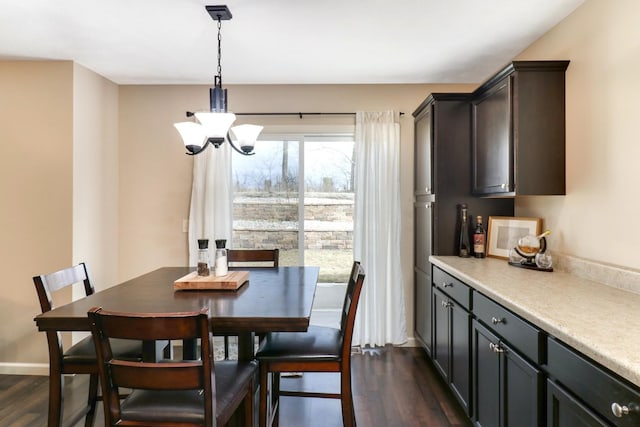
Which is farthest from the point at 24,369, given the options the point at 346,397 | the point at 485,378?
the point at 485,378

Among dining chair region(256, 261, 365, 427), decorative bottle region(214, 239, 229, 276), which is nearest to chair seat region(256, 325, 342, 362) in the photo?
dining chair region(256, 261, 365, 427)

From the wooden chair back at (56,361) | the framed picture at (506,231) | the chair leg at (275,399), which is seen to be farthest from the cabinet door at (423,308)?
the wooden chair back at (56,361)

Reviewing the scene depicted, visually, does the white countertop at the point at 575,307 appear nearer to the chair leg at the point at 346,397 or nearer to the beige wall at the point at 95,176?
the chair leg at the point at 346,397

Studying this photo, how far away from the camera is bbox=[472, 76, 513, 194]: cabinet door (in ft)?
7.82

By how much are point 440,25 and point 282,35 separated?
3.43 ft

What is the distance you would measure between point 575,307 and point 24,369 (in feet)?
12.7

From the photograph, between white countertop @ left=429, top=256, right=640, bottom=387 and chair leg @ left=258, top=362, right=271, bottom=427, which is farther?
chair leg @ left=258, top=362, right=271, bottom=427

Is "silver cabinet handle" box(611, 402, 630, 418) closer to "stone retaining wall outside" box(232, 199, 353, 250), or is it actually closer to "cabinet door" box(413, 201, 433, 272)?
"cabinet door" box(413, 201, 433, 272)

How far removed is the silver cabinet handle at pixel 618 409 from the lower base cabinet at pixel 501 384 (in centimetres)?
39

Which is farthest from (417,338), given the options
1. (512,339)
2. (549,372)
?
(549,372)

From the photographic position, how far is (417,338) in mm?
3480

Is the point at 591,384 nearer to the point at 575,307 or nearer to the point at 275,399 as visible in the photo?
the point at 575,307

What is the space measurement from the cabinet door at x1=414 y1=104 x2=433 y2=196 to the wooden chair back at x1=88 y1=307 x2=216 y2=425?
2.30 metres

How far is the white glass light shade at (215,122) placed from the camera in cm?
211
